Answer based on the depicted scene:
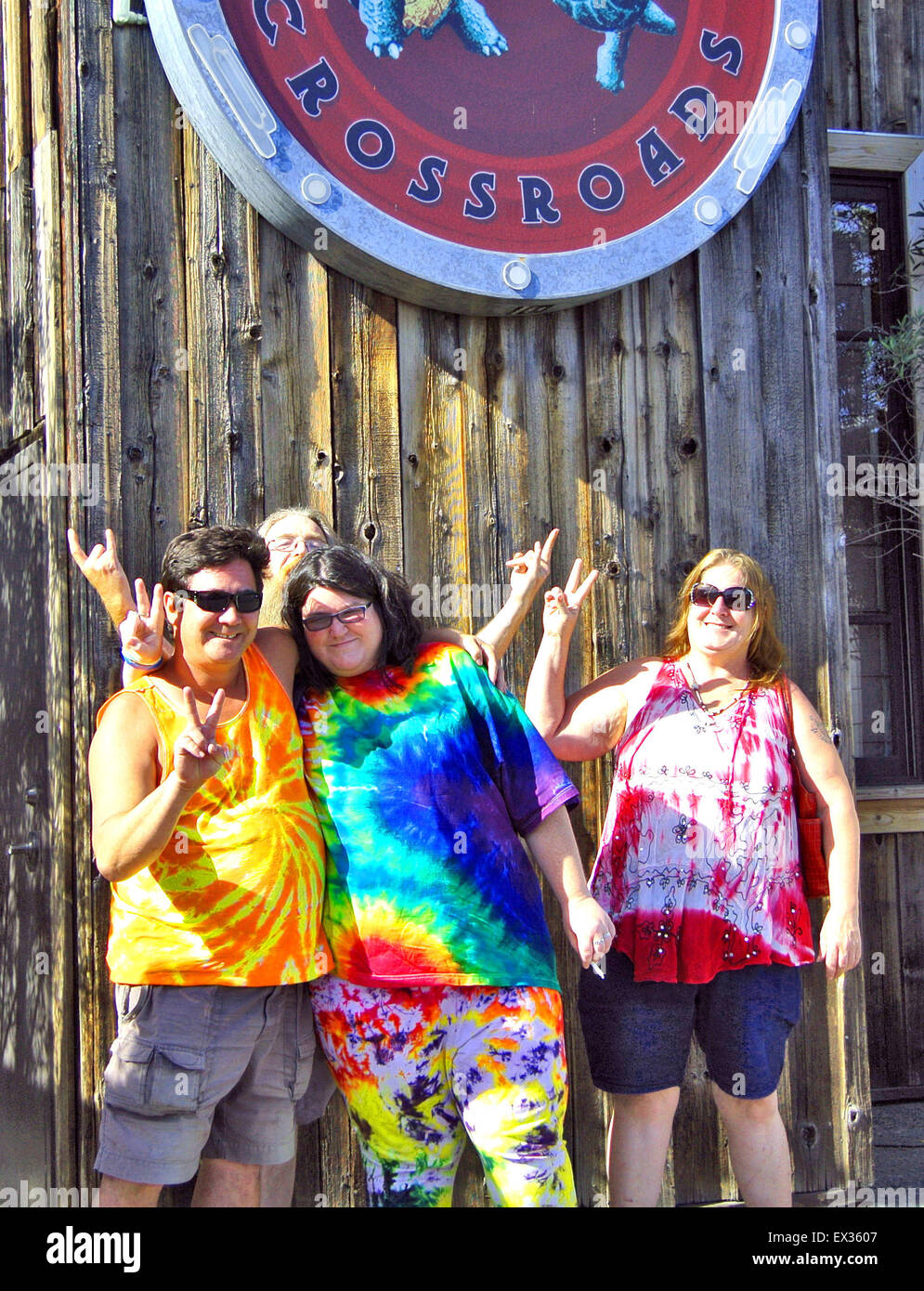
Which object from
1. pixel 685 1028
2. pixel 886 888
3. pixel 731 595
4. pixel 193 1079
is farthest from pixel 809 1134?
pixel 193 1079

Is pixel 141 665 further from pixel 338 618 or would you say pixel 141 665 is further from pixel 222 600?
pixel 338 618

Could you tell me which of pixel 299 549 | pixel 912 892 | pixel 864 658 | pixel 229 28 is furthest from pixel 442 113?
pixel 912 892

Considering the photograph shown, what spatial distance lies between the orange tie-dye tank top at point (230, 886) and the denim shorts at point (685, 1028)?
76cm

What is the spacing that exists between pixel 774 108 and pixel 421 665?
1.99 metres

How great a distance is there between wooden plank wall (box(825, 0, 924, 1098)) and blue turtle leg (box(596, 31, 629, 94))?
1.54 m

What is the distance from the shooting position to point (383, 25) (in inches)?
117

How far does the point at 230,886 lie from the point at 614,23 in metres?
2.47

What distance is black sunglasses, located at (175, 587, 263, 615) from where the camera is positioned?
7.39 feet

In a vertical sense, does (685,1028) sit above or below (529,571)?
below

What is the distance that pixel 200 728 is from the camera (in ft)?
6.73

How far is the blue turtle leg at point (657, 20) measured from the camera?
321cm

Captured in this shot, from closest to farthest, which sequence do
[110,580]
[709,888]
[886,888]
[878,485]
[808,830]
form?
[110,580], [709,888], [808,830], [886,888], [878,485]

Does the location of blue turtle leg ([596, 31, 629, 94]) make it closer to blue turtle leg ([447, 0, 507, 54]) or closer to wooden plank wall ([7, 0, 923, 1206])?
blue turtle leg ([447, 0, 507, 54])

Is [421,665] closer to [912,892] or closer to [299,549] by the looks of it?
[299,549]
